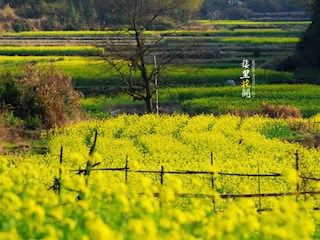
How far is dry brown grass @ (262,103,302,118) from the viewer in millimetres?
30594

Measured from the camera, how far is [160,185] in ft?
40.5

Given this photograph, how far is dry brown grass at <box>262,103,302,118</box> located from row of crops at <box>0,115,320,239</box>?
3272mm

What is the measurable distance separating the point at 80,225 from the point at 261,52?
51.1 metres

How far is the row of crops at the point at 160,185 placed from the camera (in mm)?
7602

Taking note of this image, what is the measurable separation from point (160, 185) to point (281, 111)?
19.2 m

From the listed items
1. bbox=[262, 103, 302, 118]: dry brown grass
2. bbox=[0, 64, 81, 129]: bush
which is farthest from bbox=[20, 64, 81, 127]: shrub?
bbox=[262, 103, 302, 118]: dry brown grass

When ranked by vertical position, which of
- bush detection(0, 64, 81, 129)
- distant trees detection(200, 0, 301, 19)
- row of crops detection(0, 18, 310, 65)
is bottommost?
distant trees detection(200, 0, 301, 19)

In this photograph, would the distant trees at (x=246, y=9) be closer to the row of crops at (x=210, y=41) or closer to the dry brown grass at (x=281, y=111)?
the row of crops at (x=210, y=41)

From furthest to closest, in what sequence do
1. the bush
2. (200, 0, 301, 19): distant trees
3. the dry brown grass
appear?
1. (200, 0, 301, 19): distant trees
2. the dry brown grass
3. the bush

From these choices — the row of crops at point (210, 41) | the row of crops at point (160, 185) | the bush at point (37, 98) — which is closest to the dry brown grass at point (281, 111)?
the row of crops at point (160, 185)

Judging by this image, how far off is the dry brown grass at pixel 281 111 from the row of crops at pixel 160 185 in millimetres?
3272

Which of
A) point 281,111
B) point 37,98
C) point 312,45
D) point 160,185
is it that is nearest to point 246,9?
point 312,45

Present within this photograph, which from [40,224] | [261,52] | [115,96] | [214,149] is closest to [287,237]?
[40,224]

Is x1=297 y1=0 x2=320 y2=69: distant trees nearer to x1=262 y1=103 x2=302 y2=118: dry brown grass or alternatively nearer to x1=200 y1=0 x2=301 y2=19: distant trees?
x1=262 y1=103 x2=302 y2=118: dry brown grass
